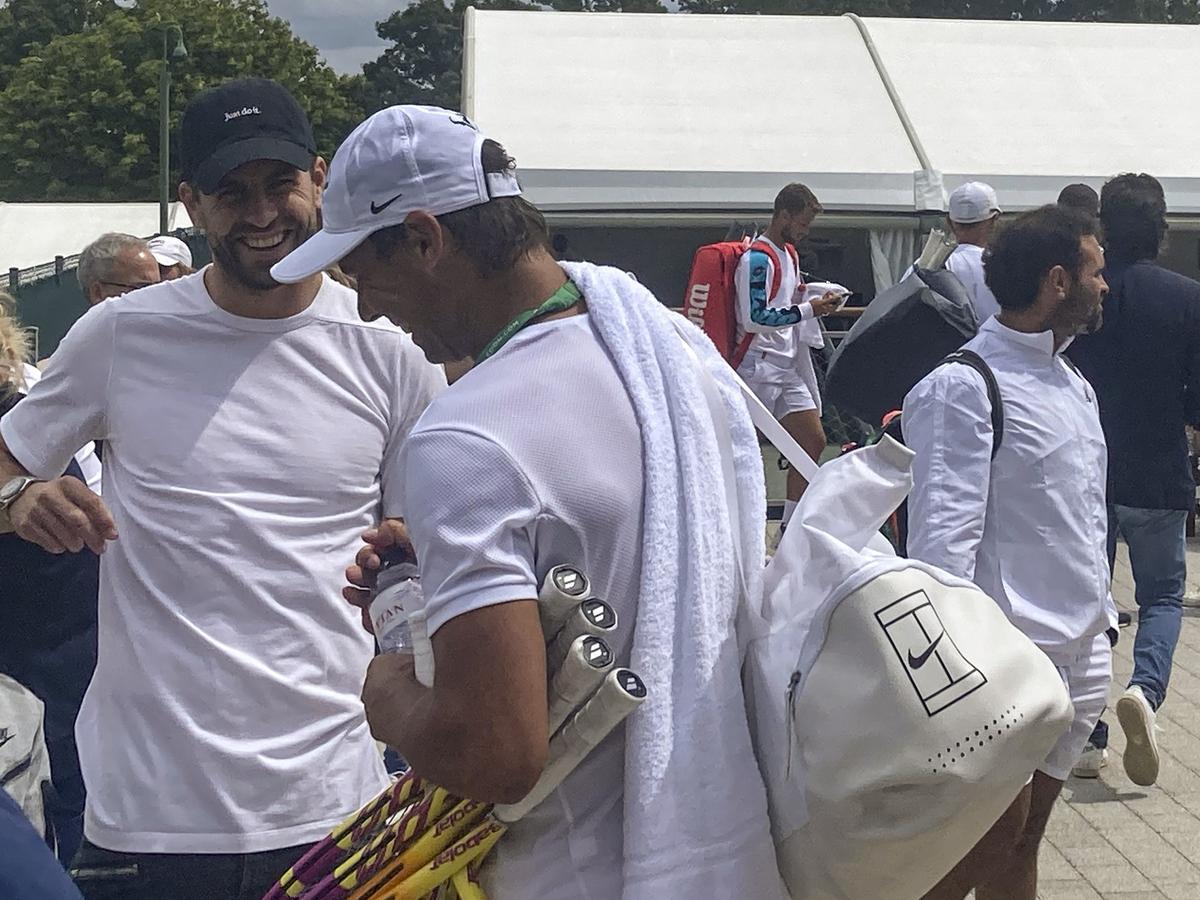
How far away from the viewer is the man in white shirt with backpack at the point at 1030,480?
3773 millimetres

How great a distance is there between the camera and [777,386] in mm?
9547

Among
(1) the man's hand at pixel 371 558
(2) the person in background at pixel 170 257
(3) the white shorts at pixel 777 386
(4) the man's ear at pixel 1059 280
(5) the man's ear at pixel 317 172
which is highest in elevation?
(5) the man's ear at pixel 317 172

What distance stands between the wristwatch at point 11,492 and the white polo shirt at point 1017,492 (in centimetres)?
201

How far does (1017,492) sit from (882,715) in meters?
2.20

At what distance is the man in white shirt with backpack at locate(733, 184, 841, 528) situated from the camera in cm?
926

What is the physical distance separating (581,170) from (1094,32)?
5.37m

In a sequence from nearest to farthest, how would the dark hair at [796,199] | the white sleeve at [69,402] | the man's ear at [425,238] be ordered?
1. the man's ear at [425,238]
2. the white sleeve at [69,402]
3. the dark hair at [796,199]

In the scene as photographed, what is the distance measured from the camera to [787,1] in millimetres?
55062

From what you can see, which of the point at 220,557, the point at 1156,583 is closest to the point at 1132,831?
the point at 1156,583

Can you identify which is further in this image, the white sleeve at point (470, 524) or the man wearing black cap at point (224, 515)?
the man wearing black cap at point (224, 515)

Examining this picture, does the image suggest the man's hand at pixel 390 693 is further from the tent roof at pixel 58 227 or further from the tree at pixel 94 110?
the tree at pixel 94 110

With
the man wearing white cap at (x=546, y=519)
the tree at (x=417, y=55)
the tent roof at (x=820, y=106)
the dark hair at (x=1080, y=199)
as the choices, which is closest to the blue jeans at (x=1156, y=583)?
the dark hair at (x=1080, y=199)

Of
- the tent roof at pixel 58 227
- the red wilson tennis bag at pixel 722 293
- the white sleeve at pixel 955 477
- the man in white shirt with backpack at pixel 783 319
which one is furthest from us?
the tent roof at pixel 58 227

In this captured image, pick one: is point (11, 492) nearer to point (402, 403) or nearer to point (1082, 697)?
point (402, 403)
